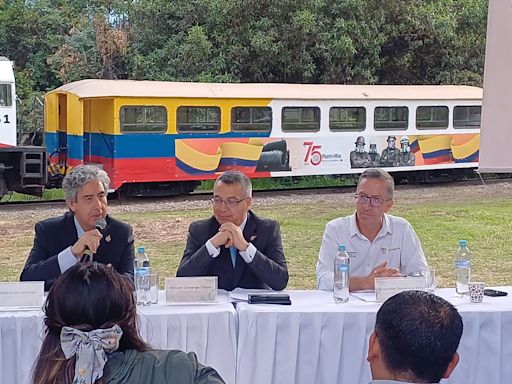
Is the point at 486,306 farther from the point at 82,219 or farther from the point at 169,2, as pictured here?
the point at 169,2

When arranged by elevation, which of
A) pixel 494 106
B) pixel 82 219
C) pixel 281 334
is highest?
pixel 494 106

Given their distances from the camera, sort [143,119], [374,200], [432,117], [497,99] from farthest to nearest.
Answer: [432,117], [143,119], [374,200], [497,99]

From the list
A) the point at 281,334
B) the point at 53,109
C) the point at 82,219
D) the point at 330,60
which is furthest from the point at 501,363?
the point at 330,60

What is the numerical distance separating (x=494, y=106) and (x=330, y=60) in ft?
53.9

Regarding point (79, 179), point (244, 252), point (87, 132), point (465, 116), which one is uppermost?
point (465, 116)

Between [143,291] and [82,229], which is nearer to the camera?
[143,291]

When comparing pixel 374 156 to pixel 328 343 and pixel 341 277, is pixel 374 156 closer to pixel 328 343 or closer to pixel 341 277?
pixel 341 277

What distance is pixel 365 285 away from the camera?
3.44m

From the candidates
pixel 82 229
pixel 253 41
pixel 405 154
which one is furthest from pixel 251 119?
pixel 82 229

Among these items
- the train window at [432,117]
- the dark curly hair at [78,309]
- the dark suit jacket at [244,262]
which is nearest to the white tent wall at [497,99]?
the dark suit jacket at [244,262]

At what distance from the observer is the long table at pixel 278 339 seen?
2.86m

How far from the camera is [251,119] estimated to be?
1401cm

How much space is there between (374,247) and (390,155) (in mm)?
11615

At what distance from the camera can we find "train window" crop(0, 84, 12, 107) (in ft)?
39.7
